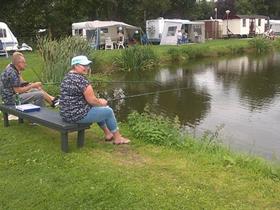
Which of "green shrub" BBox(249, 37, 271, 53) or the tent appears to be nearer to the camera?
the tent

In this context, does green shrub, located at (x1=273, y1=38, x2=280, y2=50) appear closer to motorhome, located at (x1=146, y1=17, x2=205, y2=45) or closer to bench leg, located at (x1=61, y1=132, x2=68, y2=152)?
motorhome, located at (x1=146, y1=17, x2=205, y2=45)

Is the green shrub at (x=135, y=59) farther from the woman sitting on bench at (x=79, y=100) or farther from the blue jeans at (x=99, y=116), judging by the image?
the woman sitting on bench at (x=79, y=100)

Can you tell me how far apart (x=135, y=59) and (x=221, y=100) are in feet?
28.3

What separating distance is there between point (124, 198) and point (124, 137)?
2.30 meters

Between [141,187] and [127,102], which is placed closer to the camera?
[141,187]

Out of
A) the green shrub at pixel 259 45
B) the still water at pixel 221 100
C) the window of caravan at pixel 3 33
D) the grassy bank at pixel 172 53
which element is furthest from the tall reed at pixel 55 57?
the green shrub at pixel 259 45

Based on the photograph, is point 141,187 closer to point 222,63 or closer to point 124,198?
point 124,198

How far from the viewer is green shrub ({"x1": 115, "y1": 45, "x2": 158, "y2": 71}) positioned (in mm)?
20766

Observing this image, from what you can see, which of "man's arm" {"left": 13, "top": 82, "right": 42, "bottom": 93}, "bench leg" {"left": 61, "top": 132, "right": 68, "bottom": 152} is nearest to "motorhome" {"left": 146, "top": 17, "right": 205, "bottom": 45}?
"man's arm" {"left": 13, "top": 82, "right": 42, "bottom": 93}

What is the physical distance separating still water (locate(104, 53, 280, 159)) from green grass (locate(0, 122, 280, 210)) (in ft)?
8.47

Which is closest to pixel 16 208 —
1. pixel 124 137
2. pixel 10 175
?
pixel 10 175

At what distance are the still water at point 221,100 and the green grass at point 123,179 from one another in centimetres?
258

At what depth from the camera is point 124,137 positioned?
653cm

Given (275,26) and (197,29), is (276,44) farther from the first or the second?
(275,26)
